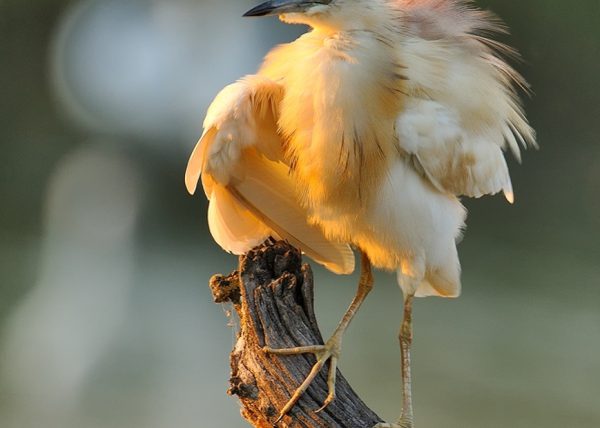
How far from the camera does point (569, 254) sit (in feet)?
8.95

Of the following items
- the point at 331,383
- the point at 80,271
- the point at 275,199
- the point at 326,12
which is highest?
the point at 326,12

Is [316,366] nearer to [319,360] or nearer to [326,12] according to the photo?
[319,360]

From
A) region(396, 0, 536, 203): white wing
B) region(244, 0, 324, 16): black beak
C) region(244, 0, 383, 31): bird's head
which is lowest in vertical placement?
region(396, 0, 536, 203): white wing

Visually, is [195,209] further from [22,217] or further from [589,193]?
[589,193]

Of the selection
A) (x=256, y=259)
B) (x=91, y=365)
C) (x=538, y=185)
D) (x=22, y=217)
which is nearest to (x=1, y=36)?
(x=22, y=217)

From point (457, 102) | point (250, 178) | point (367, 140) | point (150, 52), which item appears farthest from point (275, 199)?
point (150, 52)

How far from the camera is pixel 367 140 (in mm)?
1103

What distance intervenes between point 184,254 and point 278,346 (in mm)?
2060

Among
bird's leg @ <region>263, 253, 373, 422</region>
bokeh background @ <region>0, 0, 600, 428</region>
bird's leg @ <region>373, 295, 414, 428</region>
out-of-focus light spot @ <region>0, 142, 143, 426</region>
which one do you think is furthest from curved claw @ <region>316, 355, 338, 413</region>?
out-of-focus light spot @ <region>0, 142, 143, 426</region>

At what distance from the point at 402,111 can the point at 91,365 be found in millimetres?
1940

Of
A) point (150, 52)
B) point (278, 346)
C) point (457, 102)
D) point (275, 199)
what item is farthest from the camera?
point (150, 52)

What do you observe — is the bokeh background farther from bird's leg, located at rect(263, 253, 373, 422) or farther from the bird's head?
the bird's head

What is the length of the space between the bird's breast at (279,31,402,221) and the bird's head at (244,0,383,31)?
0.07 feet

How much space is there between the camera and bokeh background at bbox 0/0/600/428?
8.21 feet
